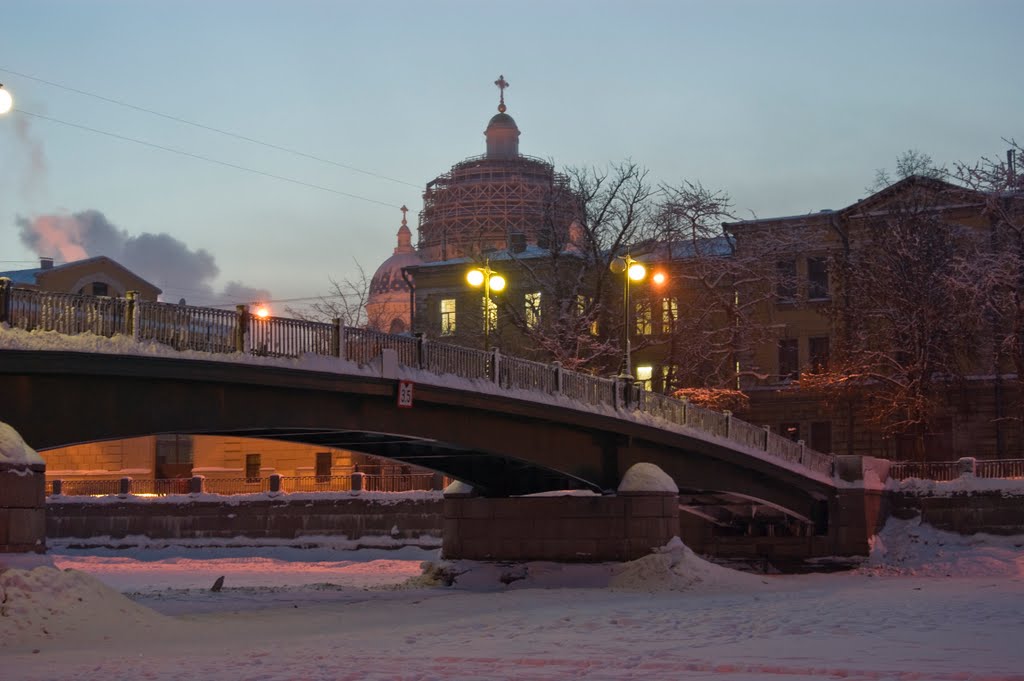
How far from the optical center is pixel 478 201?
332 feet

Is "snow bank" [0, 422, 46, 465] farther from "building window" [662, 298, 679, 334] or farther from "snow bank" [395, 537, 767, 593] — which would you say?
"building window" [662, 298, 679, 334]

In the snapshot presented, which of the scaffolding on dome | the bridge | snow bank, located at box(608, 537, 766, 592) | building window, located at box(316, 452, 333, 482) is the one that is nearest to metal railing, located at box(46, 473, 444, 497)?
building window, located at box(316, 452, 333, 482)

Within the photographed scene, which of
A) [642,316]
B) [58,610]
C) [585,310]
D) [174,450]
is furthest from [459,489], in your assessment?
[174,450]

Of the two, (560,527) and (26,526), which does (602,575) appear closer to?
(560,527)

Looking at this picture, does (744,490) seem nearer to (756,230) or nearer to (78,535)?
(756,230)

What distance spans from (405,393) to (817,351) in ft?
130

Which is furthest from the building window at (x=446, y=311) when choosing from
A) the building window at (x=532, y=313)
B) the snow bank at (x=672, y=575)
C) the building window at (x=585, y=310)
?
the snow bank at (x=672, y=575)

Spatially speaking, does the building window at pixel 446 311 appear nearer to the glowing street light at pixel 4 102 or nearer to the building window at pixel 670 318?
the building window at pixel 670 318

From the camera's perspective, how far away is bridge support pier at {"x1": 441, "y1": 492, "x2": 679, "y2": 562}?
33.9 m

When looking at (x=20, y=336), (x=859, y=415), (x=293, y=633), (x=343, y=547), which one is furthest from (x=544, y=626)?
(x=859, y=415)

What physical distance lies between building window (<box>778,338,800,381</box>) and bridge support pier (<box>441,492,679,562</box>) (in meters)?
30.9

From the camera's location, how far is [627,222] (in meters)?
54.2

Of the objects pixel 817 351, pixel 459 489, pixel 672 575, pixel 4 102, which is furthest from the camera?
pixel 817 351

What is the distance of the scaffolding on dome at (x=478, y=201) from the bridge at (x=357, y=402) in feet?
187
